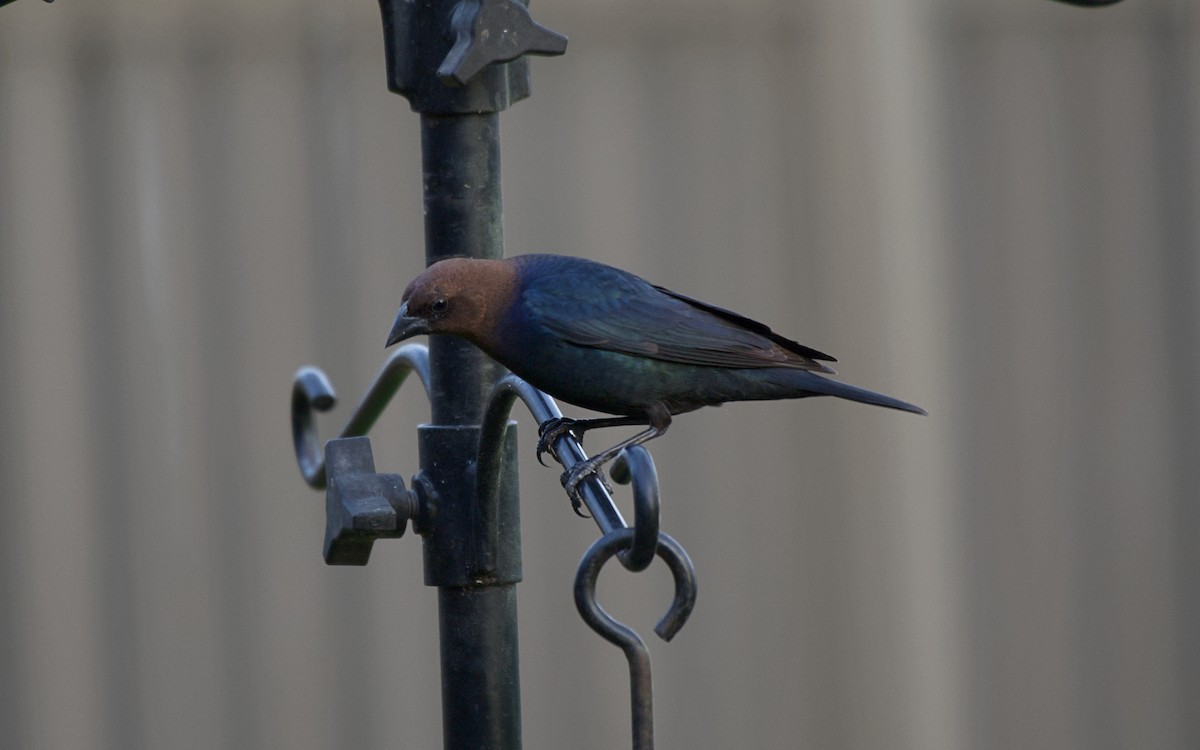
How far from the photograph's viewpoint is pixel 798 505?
3.37 m

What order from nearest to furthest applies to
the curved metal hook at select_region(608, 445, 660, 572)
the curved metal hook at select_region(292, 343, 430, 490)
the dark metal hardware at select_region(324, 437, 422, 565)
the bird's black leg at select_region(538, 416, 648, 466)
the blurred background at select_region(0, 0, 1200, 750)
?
1. the curved metal hook at select_region(608, 445, 660, 572)
2. the dark metal hardware at select_region(324, 437, 422, 565)
3. the bird's black leg at select_region(538, 416, 648, 466)
4. the curved metal hook at select_region(292, 343, 430, 490)
5. the blurred background at select_region(0, 0, 1200, 750)

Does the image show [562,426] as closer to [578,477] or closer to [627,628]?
[578,477]

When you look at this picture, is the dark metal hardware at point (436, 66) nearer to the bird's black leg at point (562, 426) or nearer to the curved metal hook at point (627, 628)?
the bird's black leg at point (562, 426)

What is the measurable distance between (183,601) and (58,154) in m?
0.94

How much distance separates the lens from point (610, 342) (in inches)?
58.7

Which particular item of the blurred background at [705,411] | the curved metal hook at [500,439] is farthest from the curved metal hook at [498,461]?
the blurred background at [705,411]

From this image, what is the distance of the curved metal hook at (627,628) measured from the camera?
1.17 metres

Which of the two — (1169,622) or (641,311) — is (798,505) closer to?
(1169,622)

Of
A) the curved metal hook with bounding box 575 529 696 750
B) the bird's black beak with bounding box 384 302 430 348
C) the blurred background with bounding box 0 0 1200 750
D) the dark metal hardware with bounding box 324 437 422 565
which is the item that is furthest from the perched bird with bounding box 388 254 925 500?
the blurred background with bounding box 0 0 1200 750

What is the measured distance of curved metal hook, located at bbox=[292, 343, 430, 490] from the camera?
1.82 meters

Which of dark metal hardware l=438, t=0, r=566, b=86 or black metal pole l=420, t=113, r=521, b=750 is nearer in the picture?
dark metal hardware l=438, t=0, r=566, b=86

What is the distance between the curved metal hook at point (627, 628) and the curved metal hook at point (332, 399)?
0.53 m

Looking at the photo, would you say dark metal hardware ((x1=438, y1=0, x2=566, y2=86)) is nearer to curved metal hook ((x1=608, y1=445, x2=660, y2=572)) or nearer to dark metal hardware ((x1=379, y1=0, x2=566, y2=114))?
dark metal hardware ((x1=379, y1=0, x2=566, y2=114))

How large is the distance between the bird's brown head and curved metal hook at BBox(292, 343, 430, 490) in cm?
19
